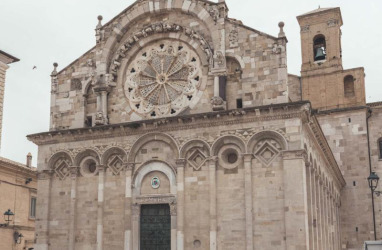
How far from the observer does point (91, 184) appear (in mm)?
22641

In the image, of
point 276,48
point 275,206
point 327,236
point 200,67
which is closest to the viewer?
point 275,206

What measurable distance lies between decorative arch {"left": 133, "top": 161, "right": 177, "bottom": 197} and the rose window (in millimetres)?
2181

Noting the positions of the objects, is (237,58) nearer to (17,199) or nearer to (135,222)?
(135,222)

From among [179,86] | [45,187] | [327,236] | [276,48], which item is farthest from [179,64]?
[327,236]

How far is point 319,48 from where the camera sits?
3669cm

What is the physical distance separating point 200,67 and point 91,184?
6784mm

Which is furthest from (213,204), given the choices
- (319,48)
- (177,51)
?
(319,48)

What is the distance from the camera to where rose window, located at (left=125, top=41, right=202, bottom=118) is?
22344 millimetres

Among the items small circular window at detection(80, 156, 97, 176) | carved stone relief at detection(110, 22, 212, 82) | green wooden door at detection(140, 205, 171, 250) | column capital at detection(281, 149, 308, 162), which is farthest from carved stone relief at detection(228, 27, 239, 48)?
small circular window at detection(80, 156, 97, 176)

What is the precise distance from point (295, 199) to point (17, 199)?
2178cm

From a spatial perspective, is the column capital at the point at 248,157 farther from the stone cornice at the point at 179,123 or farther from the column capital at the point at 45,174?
the column capital at the point at 45,174

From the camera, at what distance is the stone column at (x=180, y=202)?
66.6 feet

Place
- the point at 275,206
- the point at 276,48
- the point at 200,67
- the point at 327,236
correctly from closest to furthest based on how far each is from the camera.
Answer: the point at 275,206 < the point at 276,48 < the point at 200,67 < the point at 327,236

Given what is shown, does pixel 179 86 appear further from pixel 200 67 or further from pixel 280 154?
pixel 280 154
